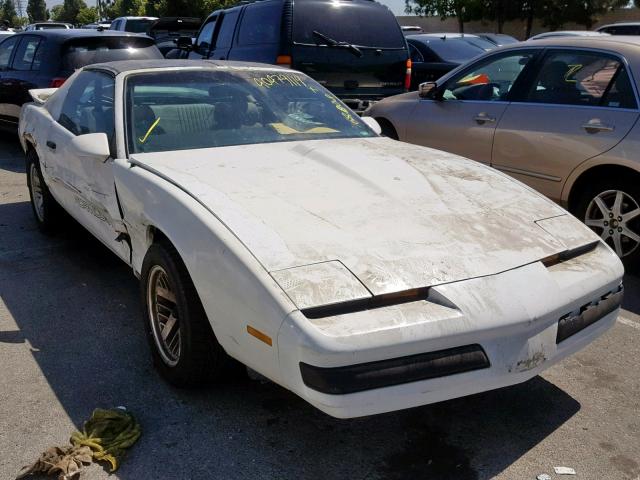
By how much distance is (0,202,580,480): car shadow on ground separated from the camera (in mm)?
2697

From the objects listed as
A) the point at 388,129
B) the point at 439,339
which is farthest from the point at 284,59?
the point at 439,339

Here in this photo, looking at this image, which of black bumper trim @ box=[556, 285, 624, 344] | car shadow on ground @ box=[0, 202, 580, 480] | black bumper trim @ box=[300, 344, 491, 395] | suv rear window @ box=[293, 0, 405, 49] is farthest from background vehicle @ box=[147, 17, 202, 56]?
black bumper trim @ box=[300, 344, 491, 395]

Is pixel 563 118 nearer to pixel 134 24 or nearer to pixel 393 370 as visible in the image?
pixel 393 370

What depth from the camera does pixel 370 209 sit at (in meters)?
3.02

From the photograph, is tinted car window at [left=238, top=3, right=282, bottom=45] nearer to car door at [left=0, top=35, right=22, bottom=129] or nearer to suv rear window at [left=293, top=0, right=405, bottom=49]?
suv rear window at [left=293, top=0, right=405, bottom=49]

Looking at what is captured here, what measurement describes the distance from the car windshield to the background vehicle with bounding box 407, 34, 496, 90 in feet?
21.7

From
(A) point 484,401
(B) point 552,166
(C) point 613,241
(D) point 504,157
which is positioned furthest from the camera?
(D) point 504,157

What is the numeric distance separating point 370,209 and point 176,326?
1.04 metres

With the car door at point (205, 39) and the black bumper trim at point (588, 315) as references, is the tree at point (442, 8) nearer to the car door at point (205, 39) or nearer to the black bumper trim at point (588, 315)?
the car door at point (205, 39)

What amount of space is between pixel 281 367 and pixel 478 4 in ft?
114

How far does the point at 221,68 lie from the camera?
4.40 m

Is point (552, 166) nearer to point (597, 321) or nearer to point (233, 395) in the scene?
point (597, 321)

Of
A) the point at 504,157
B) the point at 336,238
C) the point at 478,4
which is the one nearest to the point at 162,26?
the point at 504,157

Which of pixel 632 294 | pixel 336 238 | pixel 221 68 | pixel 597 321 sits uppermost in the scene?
pixel 221 68
